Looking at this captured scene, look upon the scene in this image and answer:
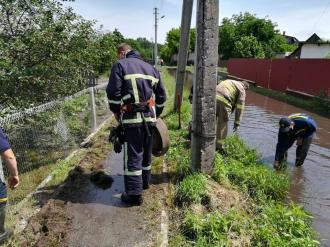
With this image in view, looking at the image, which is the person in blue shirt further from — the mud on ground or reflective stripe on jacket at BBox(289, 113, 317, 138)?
the mud on ground

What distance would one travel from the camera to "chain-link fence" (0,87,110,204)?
18.1 feet

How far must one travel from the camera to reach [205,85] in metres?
4.98

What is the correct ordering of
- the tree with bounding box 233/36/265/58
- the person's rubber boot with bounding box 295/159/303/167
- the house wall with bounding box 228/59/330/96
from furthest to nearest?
1. the tree with bounding box 233/36/265/58
2. the house wall with bounding box 228/59/330/96
3. the person's rubber boot with bounding box 295/159/303/167

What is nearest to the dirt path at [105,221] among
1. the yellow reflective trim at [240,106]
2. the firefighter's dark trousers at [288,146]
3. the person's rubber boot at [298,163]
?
the yellow reflective trim at [240,106]

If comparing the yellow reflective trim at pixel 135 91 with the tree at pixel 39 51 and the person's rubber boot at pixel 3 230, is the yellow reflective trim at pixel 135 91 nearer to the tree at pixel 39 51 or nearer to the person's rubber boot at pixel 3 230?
the person's rubber boot at pixel 3 230

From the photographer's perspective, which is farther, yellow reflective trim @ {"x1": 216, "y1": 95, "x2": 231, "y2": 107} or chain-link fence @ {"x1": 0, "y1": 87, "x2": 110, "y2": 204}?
yellow reflective trim @ {"x1": 216, "y1": 95, "x2": 231, "y2": 107}

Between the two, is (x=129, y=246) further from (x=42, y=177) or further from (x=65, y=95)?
(x=65, y=95)

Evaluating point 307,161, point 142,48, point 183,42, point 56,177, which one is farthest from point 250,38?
point 142,48

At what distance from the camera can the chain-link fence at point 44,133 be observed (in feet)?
18.1

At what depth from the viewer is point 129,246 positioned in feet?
12.7

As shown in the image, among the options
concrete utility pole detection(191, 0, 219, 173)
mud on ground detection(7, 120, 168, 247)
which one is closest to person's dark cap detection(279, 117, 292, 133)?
concrete utility pole detection(191, 0, 219, 173)

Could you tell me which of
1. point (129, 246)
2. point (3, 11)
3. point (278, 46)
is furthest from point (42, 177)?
point (278, 46)

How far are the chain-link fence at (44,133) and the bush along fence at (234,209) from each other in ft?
7.29

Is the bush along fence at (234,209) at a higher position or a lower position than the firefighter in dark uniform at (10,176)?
lower
